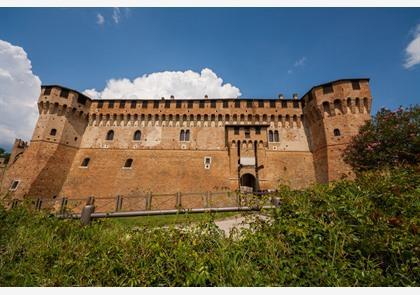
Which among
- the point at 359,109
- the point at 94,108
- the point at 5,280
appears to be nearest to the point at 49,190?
the point at 94,108

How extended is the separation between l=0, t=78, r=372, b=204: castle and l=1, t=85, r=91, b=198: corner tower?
0.30 ft

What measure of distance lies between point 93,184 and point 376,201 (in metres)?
22.8

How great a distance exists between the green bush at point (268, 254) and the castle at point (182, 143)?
51.6ft

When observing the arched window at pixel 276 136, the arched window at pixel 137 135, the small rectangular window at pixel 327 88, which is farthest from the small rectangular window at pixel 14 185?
the small rectangular window at pixel 327 88

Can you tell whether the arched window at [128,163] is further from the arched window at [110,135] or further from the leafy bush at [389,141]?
the leafy bush at [389,141]

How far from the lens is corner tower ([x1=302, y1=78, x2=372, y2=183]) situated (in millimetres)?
18359

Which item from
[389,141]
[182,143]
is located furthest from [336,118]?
[182,143]

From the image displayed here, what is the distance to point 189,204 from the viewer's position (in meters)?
17.6

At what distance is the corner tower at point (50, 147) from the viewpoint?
57.9 feet

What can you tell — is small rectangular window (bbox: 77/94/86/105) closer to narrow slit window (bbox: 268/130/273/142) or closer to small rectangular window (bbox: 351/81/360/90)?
narrow slit window (bbox: 268/130/273/142)

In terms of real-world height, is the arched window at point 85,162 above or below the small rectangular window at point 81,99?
below

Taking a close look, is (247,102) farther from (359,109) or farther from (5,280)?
(5,280)

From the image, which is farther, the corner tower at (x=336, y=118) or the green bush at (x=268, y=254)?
the corner tower at (x=336, y=118)

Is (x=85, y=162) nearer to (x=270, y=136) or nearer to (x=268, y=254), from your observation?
(x=270, y=136)
